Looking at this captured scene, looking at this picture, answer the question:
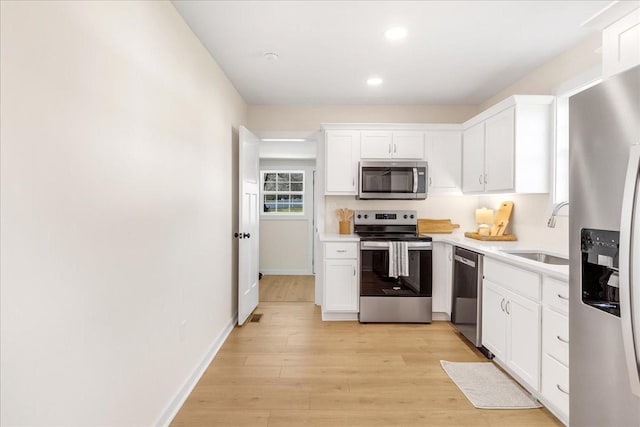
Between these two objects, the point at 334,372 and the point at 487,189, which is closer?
the point at 334,372

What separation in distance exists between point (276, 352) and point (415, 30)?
273 centimetres

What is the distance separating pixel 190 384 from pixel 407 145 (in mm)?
3174

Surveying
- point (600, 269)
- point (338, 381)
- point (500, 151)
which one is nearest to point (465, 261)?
point (500, 151)

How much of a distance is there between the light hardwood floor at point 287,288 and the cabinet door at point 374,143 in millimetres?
2065

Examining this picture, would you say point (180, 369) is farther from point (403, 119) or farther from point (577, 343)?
point (403, 119)

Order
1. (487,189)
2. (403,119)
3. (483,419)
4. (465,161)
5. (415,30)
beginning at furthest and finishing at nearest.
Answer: (403,119) < (465,161) < (487,189) < (415,30) < (483,419)

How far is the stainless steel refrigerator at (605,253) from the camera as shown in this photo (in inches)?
41.9

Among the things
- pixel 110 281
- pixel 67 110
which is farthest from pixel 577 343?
pixel 67 110

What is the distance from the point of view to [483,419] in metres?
2.04

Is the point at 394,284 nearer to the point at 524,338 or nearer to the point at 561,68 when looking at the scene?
the point at 524,338

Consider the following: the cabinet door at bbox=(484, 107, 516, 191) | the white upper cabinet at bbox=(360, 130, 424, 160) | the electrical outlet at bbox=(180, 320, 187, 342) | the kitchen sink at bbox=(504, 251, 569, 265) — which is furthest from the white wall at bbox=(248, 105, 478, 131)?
the electrical outlet at bbox=(180, 320, 187, 342)

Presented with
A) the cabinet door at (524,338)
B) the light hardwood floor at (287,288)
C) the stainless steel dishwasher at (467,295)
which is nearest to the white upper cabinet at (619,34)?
the cabinet door at (524,338)

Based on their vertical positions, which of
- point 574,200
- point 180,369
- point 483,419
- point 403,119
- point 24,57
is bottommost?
point 483,419

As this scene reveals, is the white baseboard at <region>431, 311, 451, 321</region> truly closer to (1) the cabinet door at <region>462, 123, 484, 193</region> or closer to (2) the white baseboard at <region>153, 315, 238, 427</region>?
(1) the cabinet door at <region>462, 123, 484, 193</region>
